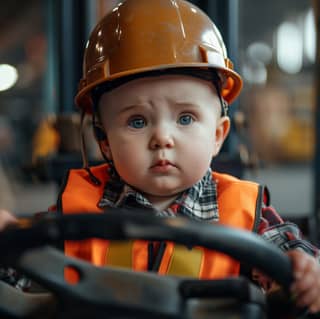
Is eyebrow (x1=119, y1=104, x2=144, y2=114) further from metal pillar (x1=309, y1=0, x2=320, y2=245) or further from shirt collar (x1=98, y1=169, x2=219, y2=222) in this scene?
metal pillar (x1=309, y1=0, x2=320, y2=245)

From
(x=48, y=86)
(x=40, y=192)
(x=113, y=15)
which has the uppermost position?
(x=113, y=15)

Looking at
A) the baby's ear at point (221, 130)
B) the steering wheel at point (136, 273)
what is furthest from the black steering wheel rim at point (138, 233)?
the baby's ear at point (221, 130)

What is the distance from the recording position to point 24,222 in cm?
94

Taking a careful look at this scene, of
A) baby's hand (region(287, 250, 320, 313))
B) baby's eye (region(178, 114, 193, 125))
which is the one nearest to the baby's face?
baby's eye (region(178, 114, 193, 125))

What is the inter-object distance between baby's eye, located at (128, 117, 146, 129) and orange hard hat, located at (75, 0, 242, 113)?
0.09 m

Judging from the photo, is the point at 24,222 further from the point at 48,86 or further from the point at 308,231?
the point at 48,86

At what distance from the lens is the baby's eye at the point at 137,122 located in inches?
55.4

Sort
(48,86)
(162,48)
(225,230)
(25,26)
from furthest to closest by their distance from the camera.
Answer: (25,26) < (48,86) < (162,48) < (225,230)

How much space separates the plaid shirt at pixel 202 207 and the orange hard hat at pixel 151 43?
0.23 metres

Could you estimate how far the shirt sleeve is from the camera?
1362 mm

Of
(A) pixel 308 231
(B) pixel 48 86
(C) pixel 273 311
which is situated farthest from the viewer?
(B) pixel 48 86

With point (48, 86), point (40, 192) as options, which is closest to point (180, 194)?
point (40, 192)

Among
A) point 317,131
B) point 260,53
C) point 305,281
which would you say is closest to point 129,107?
point 305,281

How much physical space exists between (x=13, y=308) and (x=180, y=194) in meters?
0.47
